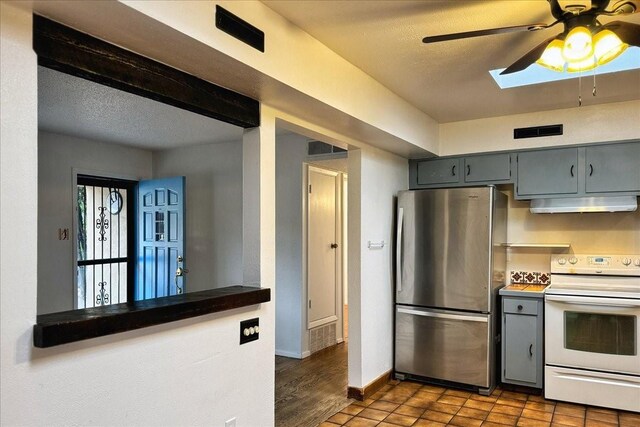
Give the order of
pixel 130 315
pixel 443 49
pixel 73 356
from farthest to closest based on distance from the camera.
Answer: pixel 443 49 → pixel 130 315 → pixel 73 356

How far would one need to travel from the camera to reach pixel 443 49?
8.75ft

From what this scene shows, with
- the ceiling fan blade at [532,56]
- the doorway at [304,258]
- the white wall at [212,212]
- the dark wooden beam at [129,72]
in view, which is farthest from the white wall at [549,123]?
the dark wooden beam at [129,72]

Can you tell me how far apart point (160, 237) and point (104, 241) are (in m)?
0.62

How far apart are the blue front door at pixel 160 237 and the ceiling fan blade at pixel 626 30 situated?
13.7 feet

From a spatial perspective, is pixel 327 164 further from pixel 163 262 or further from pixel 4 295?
pixel 4 295

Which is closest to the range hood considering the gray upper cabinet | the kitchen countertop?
the gray upper cabinet

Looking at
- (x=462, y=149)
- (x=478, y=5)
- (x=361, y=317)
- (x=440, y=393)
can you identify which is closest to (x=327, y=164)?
(x=462, y=149)

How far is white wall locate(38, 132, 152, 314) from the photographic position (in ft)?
14.7

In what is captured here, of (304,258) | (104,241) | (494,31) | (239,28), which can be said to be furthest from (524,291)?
(104,241)

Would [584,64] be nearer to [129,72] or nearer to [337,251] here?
[129,72]

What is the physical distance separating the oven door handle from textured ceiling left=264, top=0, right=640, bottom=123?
1552 mm

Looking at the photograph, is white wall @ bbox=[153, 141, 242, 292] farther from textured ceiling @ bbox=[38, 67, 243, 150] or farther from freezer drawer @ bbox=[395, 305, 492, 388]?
freezer drawer @ bbox=[395, 305, 492, 388]

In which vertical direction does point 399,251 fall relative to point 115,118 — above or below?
below

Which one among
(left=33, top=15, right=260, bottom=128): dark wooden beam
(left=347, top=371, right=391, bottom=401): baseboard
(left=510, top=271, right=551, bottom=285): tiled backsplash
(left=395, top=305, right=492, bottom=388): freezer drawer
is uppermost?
(left=33, top=15, right=260, bottom=128): dark wooden beam
